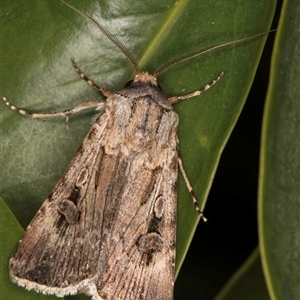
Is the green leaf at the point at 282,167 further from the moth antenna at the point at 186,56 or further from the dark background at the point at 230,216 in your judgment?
the dark background at the point at 230,216

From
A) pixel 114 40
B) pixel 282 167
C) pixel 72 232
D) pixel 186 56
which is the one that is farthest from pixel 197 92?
pixel 72 232

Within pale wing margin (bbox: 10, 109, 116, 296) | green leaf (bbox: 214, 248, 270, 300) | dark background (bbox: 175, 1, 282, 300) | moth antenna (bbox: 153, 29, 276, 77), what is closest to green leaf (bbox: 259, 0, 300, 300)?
moth antenna (bbox: 153, 29, 276, 77)

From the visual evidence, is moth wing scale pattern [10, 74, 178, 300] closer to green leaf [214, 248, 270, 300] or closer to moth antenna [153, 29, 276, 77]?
moth antenna [153, 29, 276, 77]

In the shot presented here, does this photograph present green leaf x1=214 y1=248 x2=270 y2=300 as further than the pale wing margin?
Yes

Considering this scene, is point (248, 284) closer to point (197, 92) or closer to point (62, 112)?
point (197, 92)

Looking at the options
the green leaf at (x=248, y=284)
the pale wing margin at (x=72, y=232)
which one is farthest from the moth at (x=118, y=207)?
the green leaf at (x=248, y=284)

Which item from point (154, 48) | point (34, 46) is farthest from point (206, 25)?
point (34, 46)
